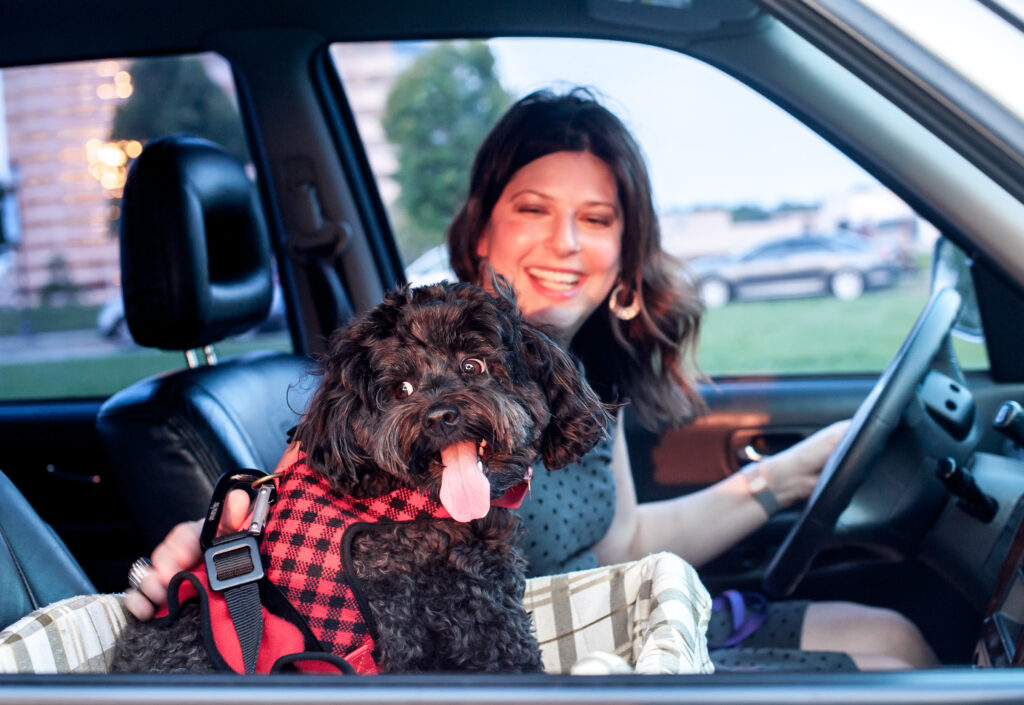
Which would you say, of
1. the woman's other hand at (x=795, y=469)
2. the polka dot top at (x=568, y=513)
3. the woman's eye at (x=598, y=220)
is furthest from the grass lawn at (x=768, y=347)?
the polka dot top at (x=568, y=513)

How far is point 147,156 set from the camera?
2340mm

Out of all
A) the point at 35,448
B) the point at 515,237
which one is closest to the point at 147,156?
the point at 515,237

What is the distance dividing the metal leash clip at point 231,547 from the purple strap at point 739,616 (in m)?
1.29

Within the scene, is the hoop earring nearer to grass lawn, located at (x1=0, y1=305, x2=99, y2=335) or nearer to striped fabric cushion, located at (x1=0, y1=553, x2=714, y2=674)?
striped fabric cushion, located at (x1=0, y1=553, x2=714, y2=674)

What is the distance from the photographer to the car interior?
1342 millimetres

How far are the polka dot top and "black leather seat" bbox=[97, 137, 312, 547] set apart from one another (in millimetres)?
631

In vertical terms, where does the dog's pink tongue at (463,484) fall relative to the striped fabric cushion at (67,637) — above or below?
above

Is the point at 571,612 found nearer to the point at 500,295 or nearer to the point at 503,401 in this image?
the point at 503,401

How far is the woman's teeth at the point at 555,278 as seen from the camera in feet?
8.31

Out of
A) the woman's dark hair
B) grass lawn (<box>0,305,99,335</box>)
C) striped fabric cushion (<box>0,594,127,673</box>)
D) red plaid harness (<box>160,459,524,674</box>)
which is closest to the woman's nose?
the woman's dark hair

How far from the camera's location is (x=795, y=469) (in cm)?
267

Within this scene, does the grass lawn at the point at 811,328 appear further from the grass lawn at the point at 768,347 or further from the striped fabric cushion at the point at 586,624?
the striped fabric cushion at the point at 586,624

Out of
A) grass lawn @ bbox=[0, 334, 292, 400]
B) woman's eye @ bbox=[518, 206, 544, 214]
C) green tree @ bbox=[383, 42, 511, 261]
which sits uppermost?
green tree @ bbox=[383, 42, 511, 261]

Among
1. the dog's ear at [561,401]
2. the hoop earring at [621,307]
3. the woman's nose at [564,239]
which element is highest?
the woman's nose at [564,239]
